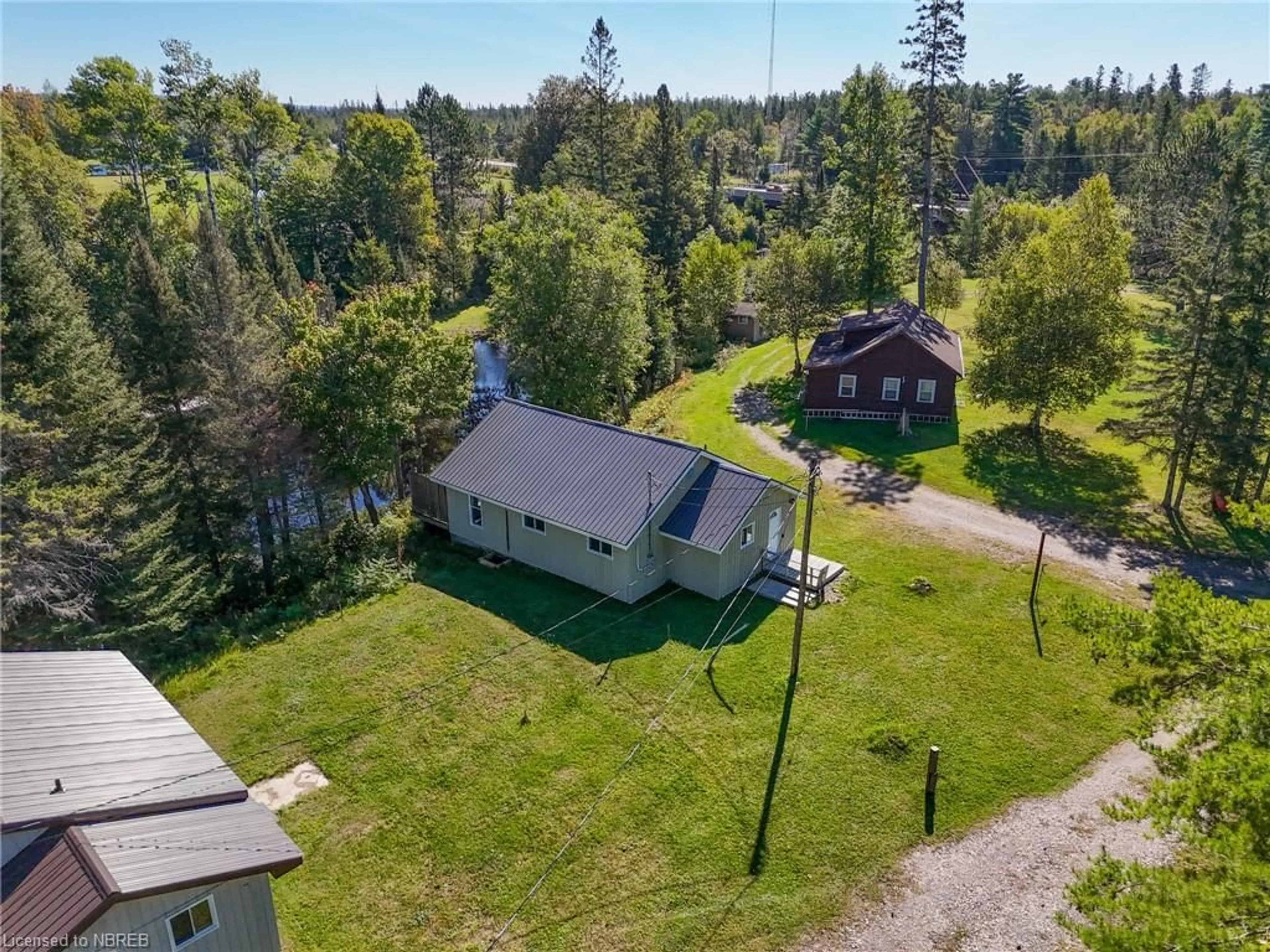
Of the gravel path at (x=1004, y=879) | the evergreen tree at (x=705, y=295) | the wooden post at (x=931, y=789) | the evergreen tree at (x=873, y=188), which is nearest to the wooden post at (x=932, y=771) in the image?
the wooden post at (x=931, y=789)

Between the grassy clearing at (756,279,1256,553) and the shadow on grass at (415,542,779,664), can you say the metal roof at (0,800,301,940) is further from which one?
the grassy clearing at (756,279,1256,553)

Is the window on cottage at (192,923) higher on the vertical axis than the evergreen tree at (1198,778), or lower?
lower

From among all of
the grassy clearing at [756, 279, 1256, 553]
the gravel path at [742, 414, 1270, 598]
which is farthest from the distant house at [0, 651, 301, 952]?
the grassy clearing at [756, 279, 1256, 553]

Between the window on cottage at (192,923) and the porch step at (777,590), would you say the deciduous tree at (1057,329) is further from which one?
the window on cottage at (192,923)

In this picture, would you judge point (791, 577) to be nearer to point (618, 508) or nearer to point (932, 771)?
point (618, 508)

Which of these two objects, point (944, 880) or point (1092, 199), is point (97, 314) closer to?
point (944, 880)

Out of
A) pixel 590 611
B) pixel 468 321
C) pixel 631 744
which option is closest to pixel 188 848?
pixel 631 744
